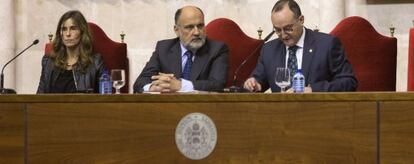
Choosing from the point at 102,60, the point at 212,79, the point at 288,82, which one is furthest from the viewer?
the point at 102,60

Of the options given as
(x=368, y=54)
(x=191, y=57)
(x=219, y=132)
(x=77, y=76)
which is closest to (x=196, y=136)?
(x=219, y=132)

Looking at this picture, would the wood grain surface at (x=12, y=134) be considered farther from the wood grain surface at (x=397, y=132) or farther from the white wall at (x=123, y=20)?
the white wall at (x=123, y=20)

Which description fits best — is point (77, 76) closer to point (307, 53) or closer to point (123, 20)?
point (123, 20)

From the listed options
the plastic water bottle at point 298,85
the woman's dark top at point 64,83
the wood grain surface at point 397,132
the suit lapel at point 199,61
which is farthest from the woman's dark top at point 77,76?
the wood grain surface at point 397,132

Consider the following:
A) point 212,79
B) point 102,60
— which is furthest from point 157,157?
point 102,60

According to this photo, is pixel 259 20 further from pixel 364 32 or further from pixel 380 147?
pixel 380 147

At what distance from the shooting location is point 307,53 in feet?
16.5

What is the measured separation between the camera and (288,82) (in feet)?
14.3

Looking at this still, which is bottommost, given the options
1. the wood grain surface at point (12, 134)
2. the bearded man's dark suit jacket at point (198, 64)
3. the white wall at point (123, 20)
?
the wood grain surface at point (12, 134)

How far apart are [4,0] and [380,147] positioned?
374 centimetres

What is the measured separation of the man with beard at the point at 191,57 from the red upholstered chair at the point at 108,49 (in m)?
0.64

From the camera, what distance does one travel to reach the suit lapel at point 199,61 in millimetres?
5238

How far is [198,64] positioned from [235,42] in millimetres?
Result: 707

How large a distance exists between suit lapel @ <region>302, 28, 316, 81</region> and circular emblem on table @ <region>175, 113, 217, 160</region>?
1332 mm
